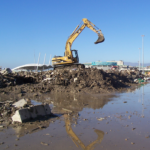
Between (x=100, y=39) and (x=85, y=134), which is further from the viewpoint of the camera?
(x=100, y=39)

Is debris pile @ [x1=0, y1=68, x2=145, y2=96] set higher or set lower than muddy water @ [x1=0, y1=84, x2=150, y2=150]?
higher

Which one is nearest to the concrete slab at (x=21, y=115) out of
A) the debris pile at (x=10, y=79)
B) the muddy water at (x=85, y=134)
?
the muddy water at (x=85, y=134)

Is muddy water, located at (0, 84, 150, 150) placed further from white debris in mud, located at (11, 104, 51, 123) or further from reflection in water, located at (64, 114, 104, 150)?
white debris in mud, located at (11, 104, 51, 123)

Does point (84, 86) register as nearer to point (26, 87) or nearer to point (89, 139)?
point (26, 87)

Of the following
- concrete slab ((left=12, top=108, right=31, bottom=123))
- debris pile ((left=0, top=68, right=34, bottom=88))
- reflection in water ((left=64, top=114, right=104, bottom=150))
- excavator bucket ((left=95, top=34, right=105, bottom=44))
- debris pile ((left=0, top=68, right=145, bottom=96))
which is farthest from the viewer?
excavator bucket ((left=95, top=34, right=105, bottom=44))

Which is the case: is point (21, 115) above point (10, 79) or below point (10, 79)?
below

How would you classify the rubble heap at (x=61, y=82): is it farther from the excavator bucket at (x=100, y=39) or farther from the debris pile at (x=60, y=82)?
the excavator bucket at (x=100, y=39)

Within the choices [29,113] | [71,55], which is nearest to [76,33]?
[71,55]

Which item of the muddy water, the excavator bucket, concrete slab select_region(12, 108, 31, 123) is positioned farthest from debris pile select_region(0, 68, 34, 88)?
the muddy water

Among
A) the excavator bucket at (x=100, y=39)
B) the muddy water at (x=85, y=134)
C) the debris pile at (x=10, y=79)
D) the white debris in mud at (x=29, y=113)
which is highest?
the excavator bucket at (x=100, y=39)

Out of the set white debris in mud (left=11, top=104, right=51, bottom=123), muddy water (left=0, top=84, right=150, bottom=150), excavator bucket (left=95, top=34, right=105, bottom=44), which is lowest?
muddy water (left=0, top=84, right=150, bottom=150)

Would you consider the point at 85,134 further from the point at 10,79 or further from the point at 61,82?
the point at 10,79

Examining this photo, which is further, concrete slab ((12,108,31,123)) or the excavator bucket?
the excavator bucket

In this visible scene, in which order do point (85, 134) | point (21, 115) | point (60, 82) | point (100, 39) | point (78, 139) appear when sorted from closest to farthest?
1. point (78, 139)
2. point (85, 134)
3. point (21, 115)
4. point (60, 82)
5. point (100, 39)
